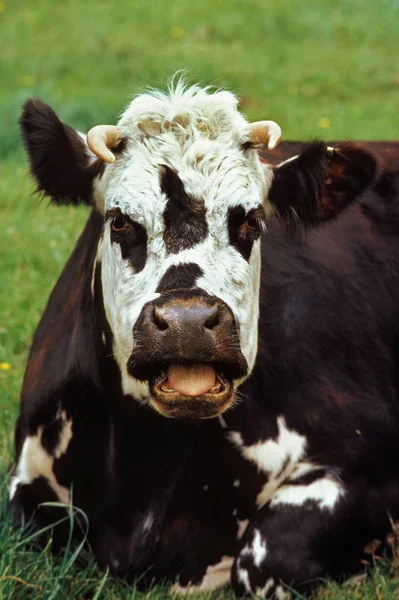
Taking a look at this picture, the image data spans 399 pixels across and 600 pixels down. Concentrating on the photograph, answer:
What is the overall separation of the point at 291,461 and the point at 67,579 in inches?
39.8

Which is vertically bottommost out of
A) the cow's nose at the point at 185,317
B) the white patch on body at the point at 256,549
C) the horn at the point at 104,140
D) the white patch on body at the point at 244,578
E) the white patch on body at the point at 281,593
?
the white patch on body at the point at 281,593

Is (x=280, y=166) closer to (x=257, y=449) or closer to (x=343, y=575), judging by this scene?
(x=257, y=449)

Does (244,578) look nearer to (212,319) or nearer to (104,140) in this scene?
(212,319)

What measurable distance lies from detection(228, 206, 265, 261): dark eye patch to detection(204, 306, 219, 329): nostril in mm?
396

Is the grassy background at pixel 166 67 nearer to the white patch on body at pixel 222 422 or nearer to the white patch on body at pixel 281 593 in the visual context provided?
the white patch on body at pixel 222 422

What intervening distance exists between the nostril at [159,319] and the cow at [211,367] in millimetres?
10

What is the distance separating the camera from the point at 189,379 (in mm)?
3682

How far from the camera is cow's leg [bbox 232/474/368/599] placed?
436 centimetres

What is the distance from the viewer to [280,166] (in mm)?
4367

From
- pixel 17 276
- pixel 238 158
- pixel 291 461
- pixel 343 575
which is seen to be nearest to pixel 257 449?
pixel 291 461

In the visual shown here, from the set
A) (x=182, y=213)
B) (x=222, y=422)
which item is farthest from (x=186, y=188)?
(x=222, y=422)

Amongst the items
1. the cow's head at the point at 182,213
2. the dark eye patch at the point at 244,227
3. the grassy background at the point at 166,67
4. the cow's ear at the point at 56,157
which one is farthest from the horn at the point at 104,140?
the grassy background at the point at 166,67

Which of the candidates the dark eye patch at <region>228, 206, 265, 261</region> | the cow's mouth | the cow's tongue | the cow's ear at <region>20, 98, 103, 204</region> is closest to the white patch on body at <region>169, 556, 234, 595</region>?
the cow's mouth

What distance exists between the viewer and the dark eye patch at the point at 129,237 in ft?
12.8
